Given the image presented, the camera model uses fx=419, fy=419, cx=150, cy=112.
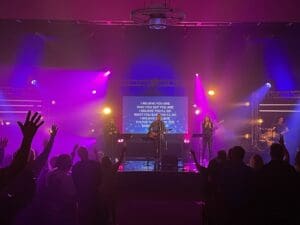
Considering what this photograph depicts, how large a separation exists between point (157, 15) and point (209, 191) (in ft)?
18.0

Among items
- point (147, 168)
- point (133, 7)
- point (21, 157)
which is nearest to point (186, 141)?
point (147, 168)

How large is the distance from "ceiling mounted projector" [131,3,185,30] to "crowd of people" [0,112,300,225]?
4852 mm

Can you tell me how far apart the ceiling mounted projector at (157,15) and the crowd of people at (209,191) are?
4852 mm

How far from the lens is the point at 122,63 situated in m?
15.6

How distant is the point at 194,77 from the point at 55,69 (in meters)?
5.20

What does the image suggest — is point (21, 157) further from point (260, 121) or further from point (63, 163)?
point (260, 121)

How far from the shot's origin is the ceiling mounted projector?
938 centimetres

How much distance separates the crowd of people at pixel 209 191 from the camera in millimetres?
3957

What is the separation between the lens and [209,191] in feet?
17.8

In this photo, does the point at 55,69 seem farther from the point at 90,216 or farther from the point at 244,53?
the point at 90,216

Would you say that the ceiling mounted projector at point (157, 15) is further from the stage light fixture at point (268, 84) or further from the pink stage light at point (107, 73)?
the stage light fixture at point (268, 84)

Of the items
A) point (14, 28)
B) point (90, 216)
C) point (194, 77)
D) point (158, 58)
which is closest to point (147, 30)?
point (158, 58)

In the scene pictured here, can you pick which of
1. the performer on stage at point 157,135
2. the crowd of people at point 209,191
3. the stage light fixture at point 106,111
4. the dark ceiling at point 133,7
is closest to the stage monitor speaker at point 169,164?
the performer on stage at point 157,135

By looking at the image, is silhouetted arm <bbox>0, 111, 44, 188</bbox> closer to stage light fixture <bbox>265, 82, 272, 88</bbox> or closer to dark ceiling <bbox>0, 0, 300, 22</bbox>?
dark ceiling <bbox>0, 0, 300, 22</bbox>
